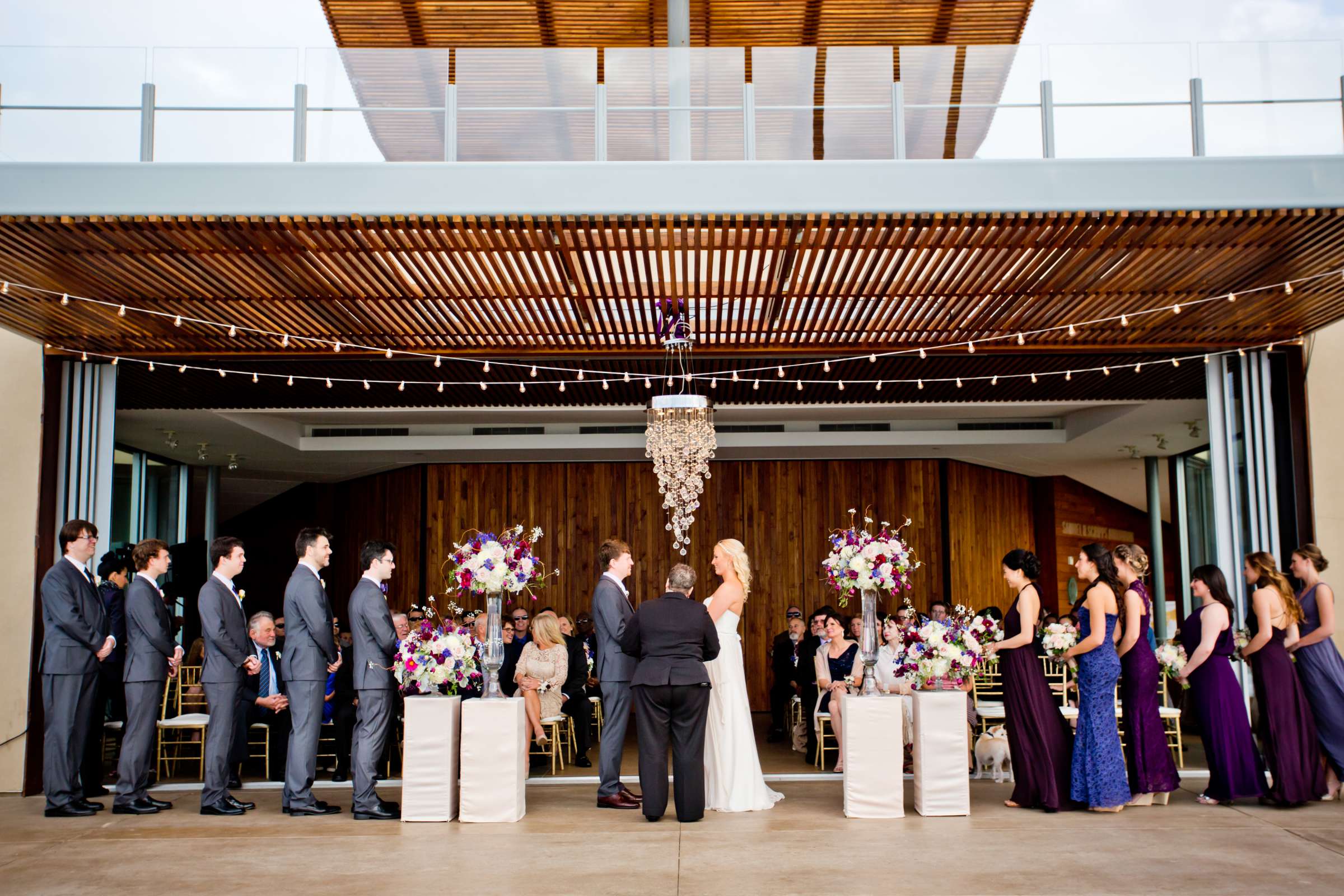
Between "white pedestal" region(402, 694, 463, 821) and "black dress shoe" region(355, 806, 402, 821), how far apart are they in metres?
0.13

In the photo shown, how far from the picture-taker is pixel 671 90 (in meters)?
6.89

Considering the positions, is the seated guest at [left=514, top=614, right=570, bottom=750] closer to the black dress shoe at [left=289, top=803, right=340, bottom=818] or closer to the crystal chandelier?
the crystal chandelier

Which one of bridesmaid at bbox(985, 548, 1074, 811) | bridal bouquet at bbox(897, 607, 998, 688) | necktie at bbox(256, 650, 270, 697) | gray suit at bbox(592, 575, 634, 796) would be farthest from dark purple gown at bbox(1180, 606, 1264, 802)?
necktie at bbox(256, 650, 270, 697)

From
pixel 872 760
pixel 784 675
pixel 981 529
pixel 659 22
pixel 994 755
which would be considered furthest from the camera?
pixel 981 529

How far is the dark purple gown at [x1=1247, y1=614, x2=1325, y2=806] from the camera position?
692cm

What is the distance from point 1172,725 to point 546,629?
5.32m

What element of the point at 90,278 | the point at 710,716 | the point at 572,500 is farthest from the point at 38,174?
the point at 572,500

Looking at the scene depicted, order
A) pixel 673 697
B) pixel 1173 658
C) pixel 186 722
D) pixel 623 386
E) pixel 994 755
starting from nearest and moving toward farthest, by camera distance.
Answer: pixel 673 697 < pixel 1173 658 < pixel 994 755 < pixel 186 722 < pixel 623 386

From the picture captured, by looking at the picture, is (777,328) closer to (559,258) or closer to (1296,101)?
(559,258)

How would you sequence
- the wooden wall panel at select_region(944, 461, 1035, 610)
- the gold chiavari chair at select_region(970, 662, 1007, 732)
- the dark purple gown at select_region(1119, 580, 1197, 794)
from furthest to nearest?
1. the wooden wall panel at select_region(944, 461, 1035, 610)
2. the gold chiavari chair at select_region(970, 662, 1007, 732)
3. the dark purple gown at select_region(1119, 580, 1197, 794)

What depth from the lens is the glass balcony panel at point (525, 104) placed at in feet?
21.6

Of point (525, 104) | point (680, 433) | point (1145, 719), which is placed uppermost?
point (525, 104)

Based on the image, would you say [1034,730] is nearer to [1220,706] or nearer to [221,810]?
[1220,706]

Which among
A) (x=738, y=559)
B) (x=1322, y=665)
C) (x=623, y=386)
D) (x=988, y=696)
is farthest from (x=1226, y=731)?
(x=623, y=386)
